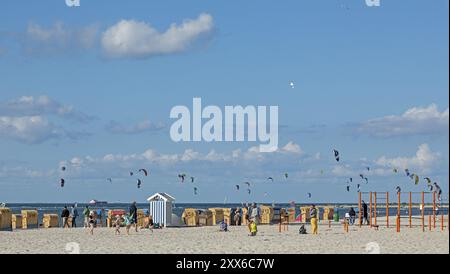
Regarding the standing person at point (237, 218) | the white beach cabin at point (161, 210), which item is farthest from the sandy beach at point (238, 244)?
the standing person at point (237, 218)

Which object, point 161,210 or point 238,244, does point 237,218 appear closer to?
point 161,210

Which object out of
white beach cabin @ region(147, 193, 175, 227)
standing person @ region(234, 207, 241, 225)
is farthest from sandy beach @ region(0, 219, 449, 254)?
standing person @ region(234, 207, 241, 225)

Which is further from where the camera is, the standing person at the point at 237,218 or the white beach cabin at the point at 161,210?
the standing person at the point at 237,218

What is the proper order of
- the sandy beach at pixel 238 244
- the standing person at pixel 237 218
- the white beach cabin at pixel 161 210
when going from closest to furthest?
the sandy beach at pixel 238 244, the white beach cabin at pixel 161 210, the standing person at pixel 237 218

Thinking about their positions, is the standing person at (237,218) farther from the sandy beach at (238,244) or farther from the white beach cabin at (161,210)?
the sandy beach at (238,244)

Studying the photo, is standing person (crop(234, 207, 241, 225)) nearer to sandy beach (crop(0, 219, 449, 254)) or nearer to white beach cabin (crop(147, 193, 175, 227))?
white beach cabin (crop(147, 193, 175, 227))

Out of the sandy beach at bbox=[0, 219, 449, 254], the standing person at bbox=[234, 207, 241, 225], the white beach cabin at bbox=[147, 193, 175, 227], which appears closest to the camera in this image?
the sandy beach at bbox=[0, 219, 449, 254]

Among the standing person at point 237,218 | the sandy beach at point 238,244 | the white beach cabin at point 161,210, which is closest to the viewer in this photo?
the sandy beach at point 238,244

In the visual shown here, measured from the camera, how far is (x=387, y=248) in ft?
82.7

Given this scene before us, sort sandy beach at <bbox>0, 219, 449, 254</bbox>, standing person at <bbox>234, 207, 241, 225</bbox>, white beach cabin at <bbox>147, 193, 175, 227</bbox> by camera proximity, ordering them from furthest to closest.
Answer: standing person at <bbox>234, 207, 241, 225</bbox> < white beach cabin at <bbox>147, 193, 175, 227</bbox> < sandy beach at <bbox>0, 219, 449, 254</bbox>
